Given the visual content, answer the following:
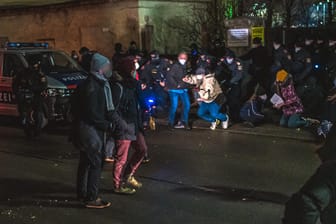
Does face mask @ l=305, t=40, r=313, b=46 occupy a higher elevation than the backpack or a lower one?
higher

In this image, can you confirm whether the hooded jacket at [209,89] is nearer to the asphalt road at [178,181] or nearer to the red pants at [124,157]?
the asphalt road at [178,181]

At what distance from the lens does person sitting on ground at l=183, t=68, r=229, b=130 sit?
11031mm

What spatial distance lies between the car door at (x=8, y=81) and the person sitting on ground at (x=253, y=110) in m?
5.03

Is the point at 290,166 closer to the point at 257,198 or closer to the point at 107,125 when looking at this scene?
the point at 257,198

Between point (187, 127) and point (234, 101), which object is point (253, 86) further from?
point (187, 127)

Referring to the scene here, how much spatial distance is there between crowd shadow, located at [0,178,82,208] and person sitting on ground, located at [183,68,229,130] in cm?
454

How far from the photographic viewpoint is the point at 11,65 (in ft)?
40.7

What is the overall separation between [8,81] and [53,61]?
1170 millimetres

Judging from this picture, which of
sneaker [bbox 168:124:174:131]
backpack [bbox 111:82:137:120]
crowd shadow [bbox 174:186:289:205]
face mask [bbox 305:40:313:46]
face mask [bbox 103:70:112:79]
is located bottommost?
sneaker [bbox 168:124:174:131]

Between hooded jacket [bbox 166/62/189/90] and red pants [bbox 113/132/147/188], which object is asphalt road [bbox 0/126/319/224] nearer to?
red pants [bbox 113/132/147/188]

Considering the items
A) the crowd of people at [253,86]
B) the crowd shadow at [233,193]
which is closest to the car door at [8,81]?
the crowd of people at [253,86]

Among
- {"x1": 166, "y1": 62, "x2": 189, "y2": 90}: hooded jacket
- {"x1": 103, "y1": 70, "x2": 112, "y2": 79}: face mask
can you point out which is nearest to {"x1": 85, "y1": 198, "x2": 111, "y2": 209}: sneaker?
{"x1": 103, "y1": 70, "x2": 112, "y2": 79}: face mask

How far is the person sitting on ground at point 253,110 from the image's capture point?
11.2 metres

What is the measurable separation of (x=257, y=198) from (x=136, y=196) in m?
1.46
